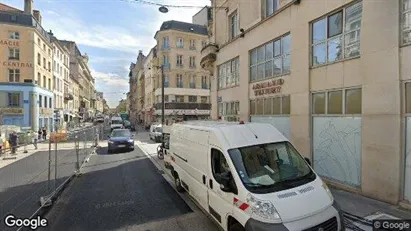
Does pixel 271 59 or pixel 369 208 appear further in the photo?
pixel 271 59

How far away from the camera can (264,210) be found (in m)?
3.83

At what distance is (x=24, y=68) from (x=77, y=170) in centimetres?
2465

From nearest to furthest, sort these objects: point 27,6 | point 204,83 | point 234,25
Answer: point 234,25, point 27,6, point 204,83

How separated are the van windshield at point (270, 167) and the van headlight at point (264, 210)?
21 cm

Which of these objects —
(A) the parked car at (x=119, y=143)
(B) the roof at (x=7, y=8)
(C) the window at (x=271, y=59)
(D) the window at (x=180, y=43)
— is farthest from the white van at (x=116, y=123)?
(C) the window at (x=271, y=59)

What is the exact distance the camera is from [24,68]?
28859 mm

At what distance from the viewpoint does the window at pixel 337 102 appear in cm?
729

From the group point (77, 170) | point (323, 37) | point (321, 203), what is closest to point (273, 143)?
point (321, 203)

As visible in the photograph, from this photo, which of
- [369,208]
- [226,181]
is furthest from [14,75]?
[369,208]

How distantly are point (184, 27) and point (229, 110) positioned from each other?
30.5 metres

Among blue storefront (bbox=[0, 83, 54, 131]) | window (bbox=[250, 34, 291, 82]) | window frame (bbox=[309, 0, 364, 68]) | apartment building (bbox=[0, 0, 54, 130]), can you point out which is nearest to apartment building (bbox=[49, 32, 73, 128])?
blue storefront (bbox=[0, 83, 54, 131])

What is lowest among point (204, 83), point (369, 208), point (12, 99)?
point (369, 208)

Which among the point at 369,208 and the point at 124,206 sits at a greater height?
the point at 369,208

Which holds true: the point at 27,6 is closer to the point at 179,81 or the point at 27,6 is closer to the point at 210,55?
the point at 179,81
